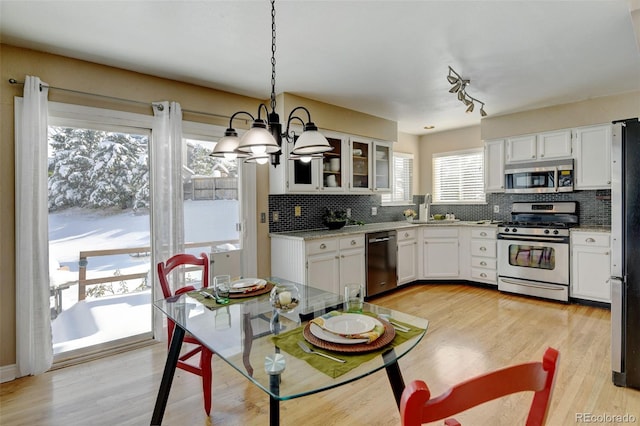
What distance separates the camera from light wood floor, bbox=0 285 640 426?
2012 mm

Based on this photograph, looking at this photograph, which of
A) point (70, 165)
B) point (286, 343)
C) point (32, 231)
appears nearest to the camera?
point (286, 343)

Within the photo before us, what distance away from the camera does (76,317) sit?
2.86 meters

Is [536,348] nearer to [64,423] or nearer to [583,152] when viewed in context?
[583,152]

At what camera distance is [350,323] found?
147 centimetres

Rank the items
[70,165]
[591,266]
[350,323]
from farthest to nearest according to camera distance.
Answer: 1. [591,266]
2. [70,165]
3. [350,323]

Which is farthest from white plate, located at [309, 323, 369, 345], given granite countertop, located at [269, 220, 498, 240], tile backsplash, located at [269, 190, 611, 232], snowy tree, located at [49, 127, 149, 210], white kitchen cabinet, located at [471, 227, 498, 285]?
white kitchen cabinet, located at [471, 227, 498, 285]

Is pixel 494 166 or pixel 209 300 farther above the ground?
pixel 494 166

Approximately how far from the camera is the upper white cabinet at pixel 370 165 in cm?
446

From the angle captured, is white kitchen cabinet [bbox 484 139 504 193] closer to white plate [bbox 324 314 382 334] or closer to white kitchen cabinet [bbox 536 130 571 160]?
white kitchen cabinet [bbox 536 130 571 160]

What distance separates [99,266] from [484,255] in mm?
4679

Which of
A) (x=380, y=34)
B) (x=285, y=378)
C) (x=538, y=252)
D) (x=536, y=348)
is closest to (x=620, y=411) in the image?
(x=536, y=348)

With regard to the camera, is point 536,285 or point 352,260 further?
point 536,285

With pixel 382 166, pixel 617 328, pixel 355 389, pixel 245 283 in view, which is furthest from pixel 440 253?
pixel 245 283

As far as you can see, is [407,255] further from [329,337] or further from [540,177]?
[329,337]
